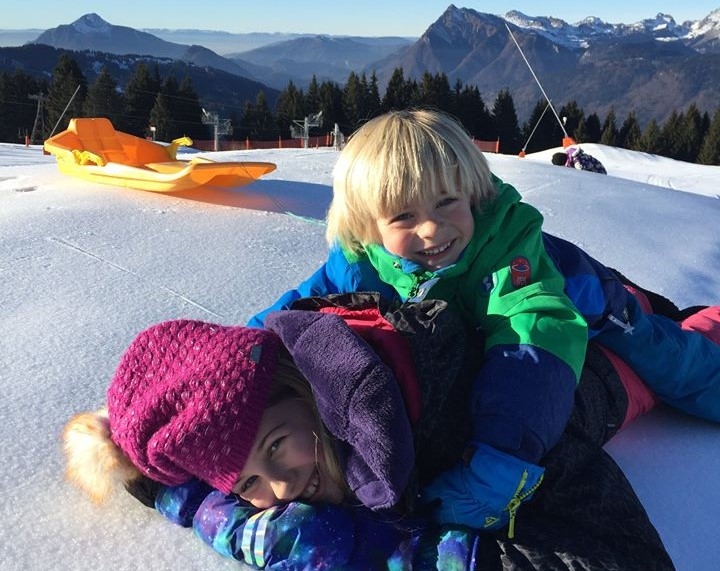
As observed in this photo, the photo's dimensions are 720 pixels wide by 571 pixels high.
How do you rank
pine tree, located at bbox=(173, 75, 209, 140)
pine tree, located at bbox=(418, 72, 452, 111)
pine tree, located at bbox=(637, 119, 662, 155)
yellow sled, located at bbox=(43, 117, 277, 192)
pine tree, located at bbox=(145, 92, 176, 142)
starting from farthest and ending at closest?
pine tree, located at bbox=(418, 72, 452, 111), pine tree, located at bbox=(637, 119, 662, 155), pine tree, located at bbox=(173, 75, 209, 140), pine tree, located at bbox=(145, 92, 176, 142), yellow sled, located at bbox=(43, 117, 277, 192)

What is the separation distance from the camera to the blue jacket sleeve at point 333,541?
107 centimetres

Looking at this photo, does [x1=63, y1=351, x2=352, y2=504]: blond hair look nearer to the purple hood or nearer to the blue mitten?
the purple hood

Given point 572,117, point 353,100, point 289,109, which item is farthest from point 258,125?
point 572,117

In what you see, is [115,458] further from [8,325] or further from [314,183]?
[314,183]

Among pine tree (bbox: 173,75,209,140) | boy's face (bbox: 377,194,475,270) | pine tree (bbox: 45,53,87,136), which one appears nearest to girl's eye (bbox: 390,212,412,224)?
boy's face (bbox: 377,194,475,270)

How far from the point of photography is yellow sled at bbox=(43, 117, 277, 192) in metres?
3.44

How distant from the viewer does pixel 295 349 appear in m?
1.14

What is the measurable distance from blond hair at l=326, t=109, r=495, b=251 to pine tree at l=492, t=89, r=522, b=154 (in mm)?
28908

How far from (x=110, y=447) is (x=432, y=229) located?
2.55ft

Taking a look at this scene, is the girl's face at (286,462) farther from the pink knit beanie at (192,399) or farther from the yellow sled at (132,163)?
the yellow sled at (132,163)

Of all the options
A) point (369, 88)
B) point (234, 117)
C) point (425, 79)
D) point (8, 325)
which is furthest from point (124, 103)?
point (8, 325)

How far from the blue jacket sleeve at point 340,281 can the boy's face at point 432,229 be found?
0.18 meters

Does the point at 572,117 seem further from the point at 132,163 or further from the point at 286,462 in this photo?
the point at 286,462

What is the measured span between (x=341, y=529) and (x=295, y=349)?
32 centimetres
